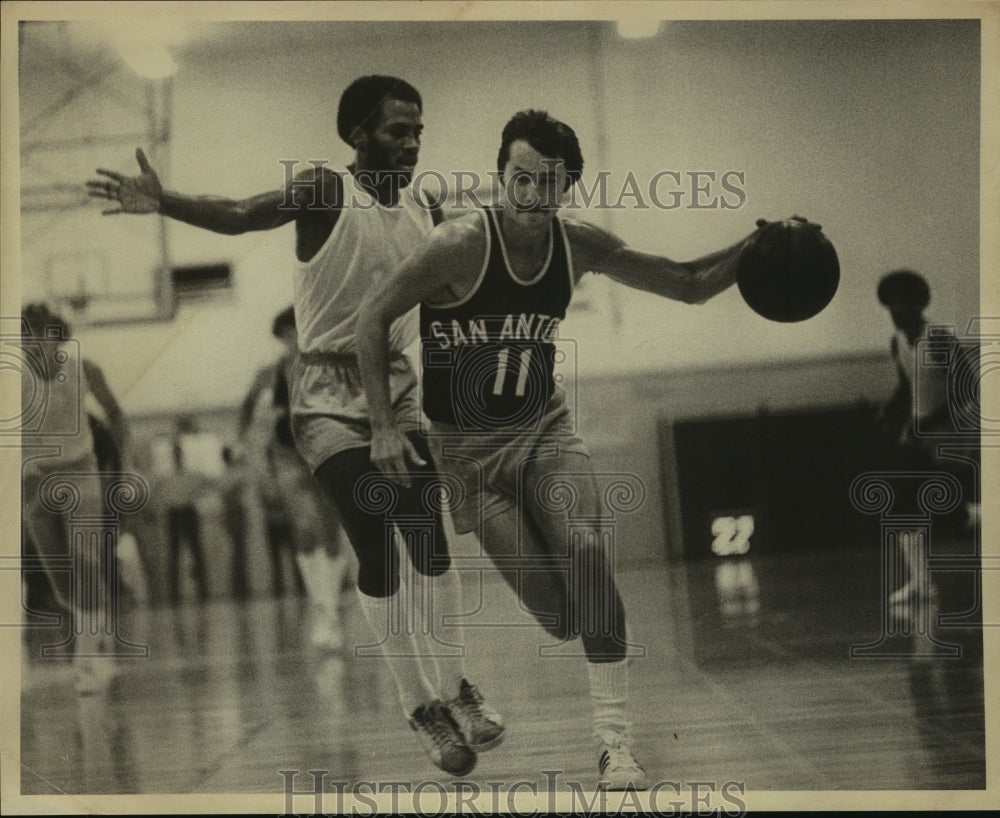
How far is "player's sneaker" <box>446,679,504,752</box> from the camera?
3.64 m

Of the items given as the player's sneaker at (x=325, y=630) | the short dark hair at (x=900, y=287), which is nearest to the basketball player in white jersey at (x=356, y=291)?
the player's sneaker at (x=325, y=630)

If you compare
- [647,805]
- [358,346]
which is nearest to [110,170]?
[358,346]

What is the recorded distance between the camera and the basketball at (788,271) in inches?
142

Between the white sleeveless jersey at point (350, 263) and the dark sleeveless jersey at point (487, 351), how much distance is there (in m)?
0.11

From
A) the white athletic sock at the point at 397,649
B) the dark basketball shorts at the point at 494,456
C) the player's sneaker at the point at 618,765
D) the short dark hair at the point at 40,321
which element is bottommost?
the player's sneaker at the point at 618,765

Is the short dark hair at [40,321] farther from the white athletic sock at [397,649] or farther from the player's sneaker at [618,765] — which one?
the player's sneaker at [618,765]

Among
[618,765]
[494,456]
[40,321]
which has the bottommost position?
[618,765]

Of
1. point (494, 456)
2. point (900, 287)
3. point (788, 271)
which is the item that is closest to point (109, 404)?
point (494, 456)

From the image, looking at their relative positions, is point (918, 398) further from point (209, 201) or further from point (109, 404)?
point (109, 404)

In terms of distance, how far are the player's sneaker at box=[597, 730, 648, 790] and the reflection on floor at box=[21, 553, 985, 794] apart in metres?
0.03

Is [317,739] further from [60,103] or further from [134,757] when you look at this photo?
[60,103]

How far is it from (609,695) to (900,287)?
1464 millimetres

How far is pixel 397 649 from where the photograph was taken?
143 inches

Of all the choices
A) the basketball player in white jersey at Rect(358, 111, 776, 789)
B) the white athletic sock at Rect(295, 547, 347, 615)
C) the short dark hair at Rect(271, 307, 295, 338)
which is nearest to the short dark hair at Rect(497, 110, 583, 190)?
the basketball player in white jersey at Rect(358, 111, 776, 789)
